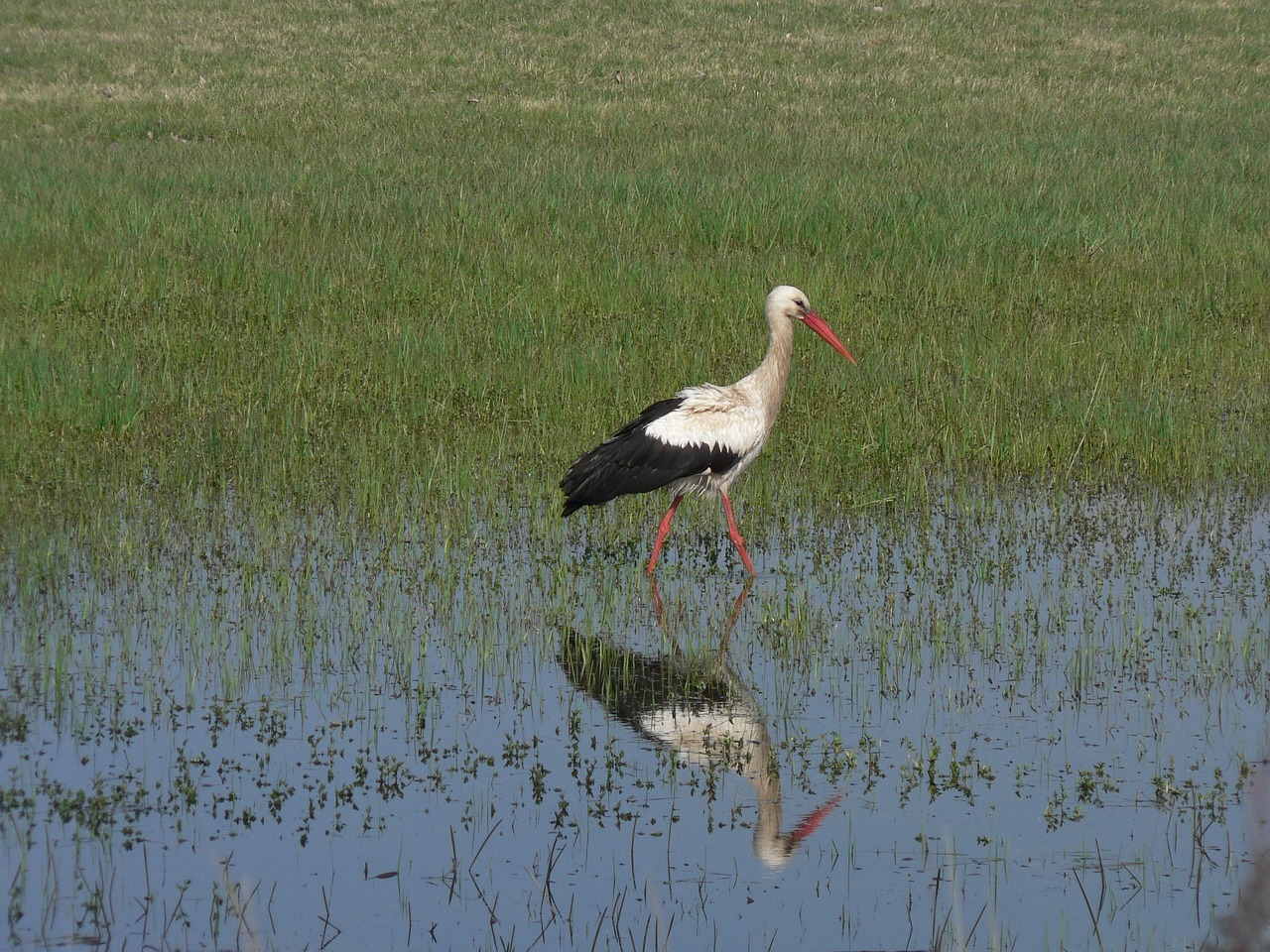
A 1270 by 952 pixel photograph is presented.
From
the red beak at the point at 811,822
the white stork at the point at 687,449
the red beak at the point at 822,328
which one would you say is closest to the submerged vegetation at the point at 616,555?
the red beak at the point at 811,822

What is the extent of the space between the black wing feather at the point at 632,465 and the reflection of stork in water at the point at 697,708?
1.05 m

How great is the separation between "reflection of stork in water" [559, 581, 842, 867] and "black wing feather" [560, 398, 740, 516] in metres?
1.05

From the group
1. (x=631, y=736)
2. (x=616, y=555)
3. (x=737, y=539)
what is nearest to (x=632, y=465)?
(x=616, y=555)

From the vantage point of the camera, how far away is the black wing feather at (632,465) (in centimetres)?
802

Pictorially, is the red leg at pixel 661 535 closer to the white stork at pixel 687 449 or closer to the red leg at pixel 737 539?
the white stork at pixel 687 449

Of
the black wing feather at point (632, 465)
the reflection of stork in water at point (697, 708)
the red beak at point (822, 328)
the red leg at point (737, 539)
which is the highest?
the red beak at point (822, 328)

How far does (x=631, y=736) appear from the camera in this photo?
586 centimetres

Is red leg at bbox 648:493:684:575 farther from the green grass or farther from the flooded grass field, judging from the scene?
the green grass

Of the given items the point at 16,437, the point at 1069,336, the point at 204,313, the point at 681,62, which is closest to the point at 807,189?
the point at 1069,336

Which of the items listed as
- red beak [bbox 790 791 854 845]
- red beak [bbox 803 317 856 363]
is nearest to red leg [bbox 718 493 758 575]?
red beak [bbox 803 317 856 363]

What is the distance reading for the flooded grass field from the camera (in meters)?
4.50

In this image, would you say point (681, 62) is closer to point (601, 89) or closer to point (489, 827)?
point (601, 89)

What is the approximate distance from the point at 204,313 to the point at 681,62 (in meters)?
19.1

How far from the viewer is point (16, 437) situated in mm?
9453
